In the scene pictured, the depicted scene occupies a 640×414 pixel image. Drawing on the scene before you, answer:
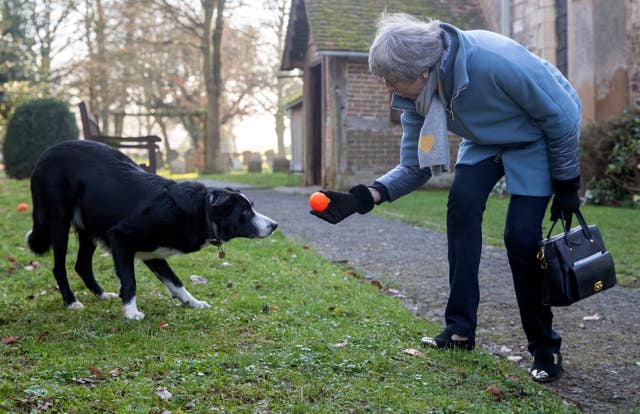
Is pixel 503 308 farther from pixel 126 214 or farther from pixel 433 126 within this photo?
pixel 126 214

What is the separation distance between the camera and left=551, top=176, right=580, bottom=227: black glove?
360 cm

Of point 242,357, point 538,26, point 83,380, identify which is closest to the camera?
point 83,380

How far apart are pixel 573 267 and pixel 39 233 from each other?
374 centimetres

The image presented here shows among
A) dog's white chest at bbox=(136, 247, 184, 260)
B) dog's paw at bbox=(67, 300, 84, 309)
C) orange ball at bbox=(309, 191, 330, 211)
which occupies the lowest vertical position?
dog's paw at bbox=(67, 300, 84, 309)

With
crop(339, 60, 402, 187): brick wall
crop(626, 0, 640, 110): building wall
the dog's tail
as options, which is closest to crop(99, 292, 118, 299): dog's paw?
the dog's tail

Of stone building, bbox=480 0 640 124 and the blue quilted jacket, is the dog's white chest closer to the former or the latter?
the blue quilted jacket

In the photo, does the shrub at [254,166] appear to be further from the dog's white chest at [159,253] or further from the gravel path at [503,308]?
the dog's white chest at [159,253]

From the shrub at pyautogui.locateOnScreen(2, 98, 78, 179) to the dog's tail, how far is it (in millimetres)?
15816

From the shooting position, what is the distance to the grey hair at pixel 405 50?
345 centimetres

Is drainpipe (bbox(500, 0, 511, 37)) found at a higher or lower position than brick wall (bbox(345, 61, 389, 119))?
higher

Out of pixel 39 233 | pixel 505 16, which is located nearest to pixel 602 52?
pixel 505 16

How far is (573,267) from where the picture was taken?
3.52 meters

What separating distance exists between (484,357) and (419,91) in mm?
1505

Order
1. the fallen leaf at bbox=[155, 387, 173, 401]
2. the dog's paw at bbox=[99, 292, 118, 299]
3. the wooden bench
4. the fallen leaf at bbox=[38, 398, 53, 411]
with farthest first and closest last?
the wooden bench, the dog's paw at bbox=[99, 292, 118, 299], the fallen leaf at bbox=[155, 387, 173, 401], the fallen leaf at bbox=[38, 398, 53, 411]
